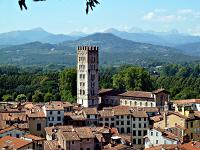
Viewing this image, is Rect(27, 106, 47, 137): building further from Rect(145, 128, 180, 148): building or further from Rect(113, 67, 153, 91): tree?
Rect(113, 67, 153, 91): tree

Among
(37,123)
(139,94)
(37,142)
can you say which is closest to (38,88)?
(139,94)

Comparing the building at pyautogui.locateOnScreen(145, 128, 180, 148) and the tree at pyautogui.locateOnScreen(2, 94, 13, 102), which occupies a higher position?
the building at pyautogui.locateOnScreen(145, 128, 180, 148)

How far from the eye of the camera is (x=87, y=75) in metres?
72.2

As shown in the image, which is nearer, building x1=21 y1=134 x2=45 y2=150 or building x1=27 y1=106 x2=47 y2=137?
building x1=21 y1=134 x2=45 y2=150

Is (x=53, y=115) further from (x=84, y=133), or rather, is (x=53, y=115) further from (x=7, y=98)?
(x=7, y=98)

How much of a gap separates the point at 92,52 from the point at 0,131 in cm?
2936

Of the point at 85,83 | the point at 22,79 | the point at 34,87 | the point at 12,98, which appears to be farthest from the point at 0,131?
the point at 22,79

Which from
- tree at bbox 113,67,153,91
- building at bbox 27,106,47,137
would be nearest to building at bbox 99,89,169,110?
tree at bbox 113,67,153,91

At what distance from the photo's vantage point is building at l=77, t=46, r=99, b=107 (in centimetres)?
7131

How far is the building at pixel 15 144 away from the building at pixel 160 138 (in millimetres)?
11486

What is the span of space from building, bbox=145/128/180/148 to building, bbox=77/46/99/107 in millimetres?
23529

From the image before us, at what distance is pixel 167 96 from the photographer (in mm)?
69188


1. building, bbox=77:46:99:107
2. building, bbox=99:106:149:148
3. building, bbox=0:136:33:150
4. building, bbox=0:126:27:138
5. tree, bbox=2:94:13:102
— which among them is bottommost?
tree, bbox=2:94:13:102

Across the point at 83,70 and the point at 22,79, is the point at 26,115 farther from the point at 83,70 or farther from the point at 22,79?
the point at 22,79
